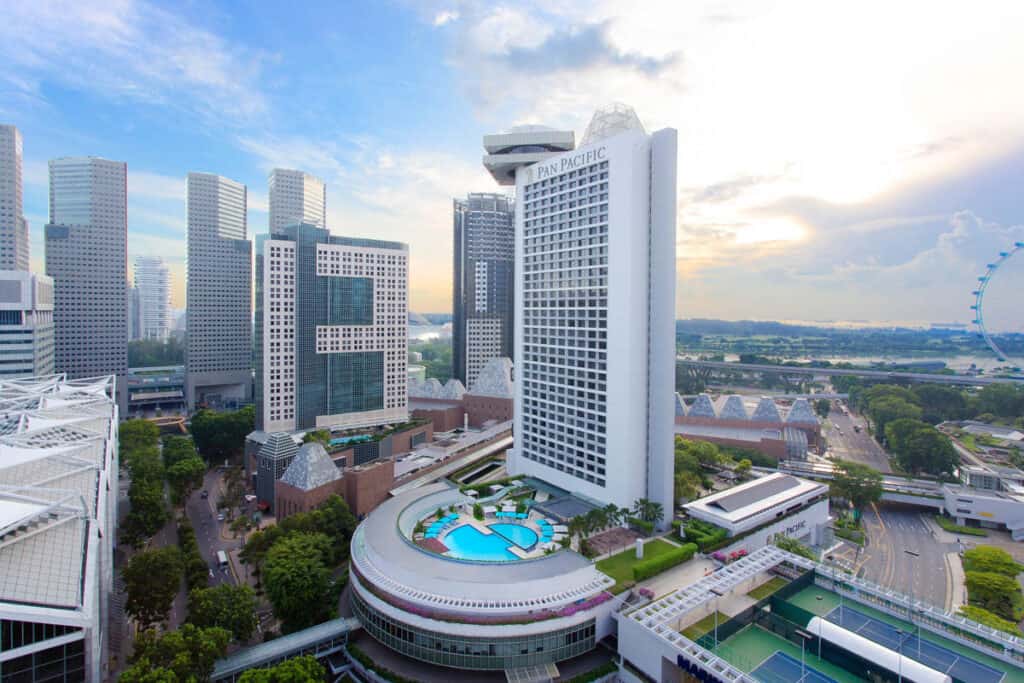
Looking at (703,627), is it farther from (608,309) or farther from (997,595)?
(997,595)

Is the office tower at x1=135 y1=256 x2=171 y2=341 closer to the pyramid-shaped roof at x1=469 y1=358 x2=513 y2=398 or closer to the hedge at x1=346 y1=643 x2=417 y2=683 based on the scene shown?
the pyramid-shaped roof at x1=469 y1=358 x2=513 y2=398

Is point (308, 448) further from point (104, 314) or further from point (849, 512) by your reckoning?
point (104, 314)

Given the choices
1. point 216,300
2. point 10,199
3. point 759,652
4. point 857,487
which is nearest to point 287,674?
point 759,652

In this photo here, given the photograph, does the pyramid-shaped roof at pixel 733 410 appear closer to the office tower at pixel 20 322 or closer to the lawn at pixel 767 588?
the lawn at pixel 767 588

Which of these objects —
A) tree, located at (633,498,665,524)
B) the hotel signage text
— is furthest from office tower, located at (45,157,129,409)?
tree, located at (633,498,665,524)

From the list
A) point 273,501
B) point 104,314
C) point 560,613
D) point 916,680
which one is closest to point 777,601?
point 916,680

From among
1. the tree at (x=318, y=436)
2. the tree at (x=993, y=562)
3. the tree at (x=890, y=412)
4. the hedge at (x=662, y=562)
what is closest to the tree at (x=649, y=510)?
the hedge at (x=662, y=562)
